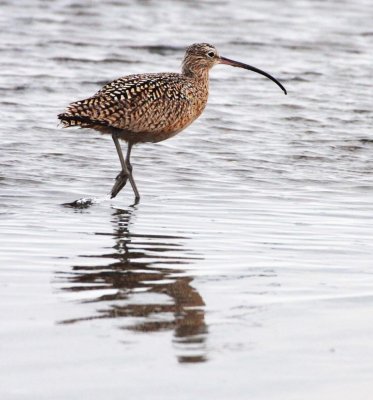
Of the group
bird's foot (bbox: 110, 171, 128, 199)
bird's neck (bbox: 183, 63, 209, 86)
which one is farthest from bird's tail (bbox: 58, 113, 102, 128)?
bird's neck (bbox: 183, 63, 209, 86)

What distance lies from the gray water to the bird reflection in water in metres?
0.01

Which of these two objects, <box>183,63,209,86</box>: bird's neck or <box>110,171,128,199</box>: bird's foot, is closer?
<box>110,171,128,199</box>: bird's foot

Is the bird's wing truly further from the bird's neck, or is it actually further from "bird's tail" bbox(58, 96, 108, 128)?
the bird's neck

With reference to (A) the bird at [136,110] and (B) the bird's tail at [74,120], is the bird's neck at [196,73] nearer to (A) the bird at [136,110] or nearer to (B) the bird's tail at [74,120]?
(A) the bird at [136,110]

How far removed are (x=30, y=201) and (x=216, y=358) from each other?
4.57 metres

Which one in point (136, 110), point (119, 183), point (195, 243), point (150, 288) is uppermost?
point (150, 288)

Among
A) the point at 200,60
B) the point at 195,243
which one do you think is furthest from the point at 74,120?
the point at 195,243

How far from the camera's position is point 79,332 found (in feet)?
18.7

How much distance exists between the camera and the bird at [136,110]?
1008cm

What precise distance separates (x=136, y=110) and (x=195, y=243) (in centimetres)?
245

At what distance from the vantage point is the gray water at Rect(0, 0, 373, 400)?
207 inches

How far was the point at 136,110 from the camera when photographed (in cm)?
1030

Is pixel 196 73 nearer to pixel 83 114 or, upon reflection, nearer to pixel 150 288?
pixel 83 114

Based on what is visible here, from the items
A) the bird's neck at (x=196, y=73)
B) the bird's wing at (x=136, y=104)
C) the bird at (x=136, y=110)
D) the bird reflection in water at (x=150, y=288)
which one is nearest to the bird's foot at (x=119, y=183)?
the bird at (x=136, y=110)
